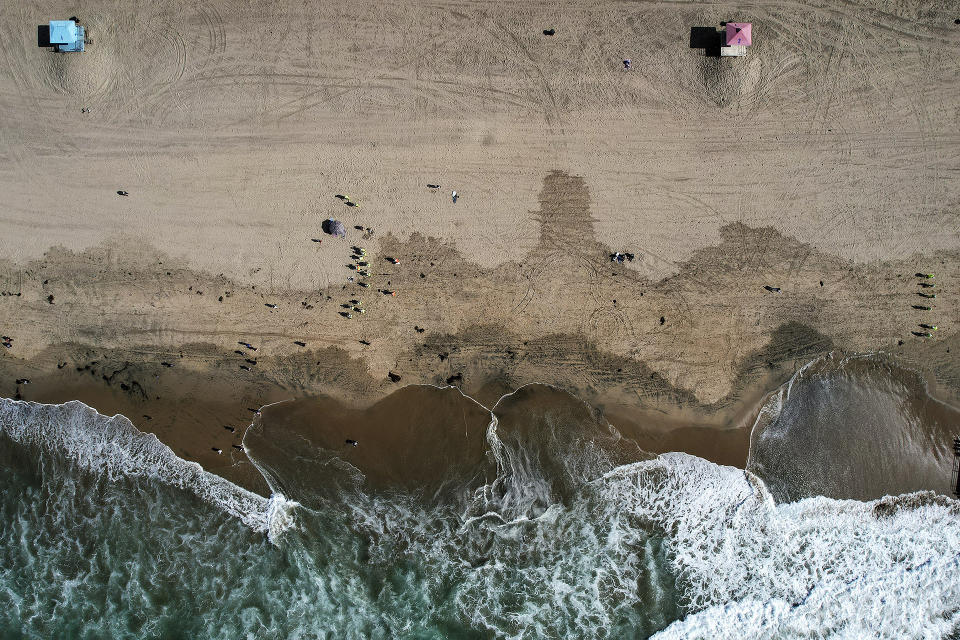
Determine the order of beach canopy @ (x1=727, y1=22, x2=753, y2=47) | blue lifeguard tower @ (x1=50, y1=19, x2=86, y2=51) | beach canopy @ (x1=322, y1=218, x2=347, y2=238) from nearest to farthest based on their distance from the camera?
beach canopy @ (x1=727, y1=22, x2=753, y2=47) → blue lifeguard tower @ (x1=50, y1=19, x2=86, y2=51) → beach canopy @ (x1=322, y1=218, x2=347, y2=238)

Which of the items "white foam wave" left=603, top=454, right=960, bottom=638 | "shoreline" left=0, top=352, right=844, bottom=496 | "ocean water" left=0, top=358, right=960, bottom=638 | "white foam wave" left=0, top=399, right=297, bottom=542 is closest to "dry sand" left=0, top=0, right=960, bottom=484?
"shoreline" left=0, top=352, right=844, bottom=496

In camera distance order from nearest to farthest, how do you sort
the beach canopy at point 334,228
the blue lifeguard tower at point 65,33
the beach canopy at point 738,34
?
the beach canopy at point 738,34
the blue lifeguard tower at point 65,33
the beach canopy at point 334,228

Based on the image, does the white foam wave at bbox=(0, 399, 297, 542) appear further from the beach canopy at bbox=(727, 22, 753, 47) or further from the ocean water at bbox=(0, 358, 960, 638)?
the beach canopy at bbox=(727, 22, 753, 47)

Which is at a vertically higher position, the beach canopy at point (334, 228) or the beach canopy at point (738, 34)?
the beach canopy at point (738, 34)

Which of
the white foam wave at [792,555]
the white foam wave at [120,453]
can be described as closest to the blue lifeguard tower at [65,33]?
the white foam wave at [120,453]

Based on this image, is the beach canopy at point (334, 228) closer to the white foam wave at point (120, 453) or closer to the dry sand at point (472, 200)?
the dry sand at point (472, 200)

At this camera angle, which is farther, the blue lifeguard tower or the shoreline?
the shoreline
